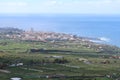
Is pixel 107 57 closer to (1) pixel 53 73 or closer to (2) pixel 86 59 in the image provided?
(2) pixel 86 59

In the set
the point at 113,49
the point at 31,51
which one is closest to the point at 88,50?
the point at 113,49

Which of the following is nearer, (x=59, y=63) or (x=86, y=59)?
(x=59, y=63)

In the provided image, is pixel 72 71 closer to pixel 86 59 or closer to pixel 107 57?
pixel 86 59

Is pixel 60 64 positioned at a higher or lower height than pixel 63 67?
higher

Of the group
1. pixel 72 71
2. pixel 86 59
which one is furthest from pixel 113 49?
pixel 72 71

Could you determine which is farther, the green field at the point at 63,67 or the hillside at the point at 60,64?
the hillside at the point at 60,64

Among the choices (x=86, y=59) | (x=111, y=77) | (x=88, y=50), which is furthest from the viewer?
(x=88, y=50)

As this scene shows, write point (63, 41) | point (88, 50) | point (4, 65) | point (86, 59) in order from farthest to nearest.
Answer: point (63, 41) < point (88, 50) < point (86, 59) < point (4, 65)

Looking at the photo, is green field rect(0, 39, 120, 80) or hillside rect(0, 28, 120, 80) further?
hillside rect(0, 28, 120, 80)

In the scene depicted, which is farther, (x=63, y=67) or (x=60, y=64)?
(x=60, y=64)
